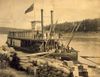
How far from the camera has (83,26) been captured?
3.51m

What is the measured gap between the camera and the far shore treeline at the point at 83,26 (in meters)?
3.40

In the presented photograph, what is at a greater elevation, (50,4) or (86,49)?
(50,4)

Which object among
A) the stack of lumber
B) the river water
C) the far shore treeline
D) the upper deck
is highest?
the far shore treeline

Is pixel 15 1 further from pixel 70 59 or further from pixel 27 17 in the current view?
pixel 70 59

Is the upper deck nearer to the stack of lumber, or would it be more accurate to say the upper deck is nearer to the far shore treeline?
the far shore treeline

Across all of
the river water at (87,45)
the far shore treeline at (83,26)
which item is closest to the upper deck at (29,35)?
the far shore treeline at (83,26)

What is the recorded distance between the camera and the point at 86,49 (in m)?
3.49

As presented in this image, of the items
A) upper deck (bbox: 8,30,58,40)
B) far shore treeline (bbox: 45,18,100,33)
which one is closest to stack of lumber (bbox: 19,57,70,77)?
upper deck (bbox: 8,30,58,40)

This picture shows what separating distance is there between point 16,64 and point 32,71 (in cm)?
18

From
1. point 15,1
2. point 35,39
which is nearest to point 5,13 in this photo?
point 15,1

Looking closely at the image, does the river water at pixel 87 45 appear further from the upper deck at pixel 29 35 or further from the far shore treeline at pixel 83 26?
the upper deck at pixel 29 35

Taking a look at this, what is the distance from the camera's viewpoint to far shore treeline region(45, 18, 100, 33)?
134 inches

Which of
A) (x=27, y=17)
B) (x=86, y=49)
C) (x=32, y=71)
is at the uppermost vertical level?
(x=27, y=17)

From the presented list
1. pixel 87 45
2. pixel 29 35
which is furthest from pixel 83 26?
pixel 29 35
